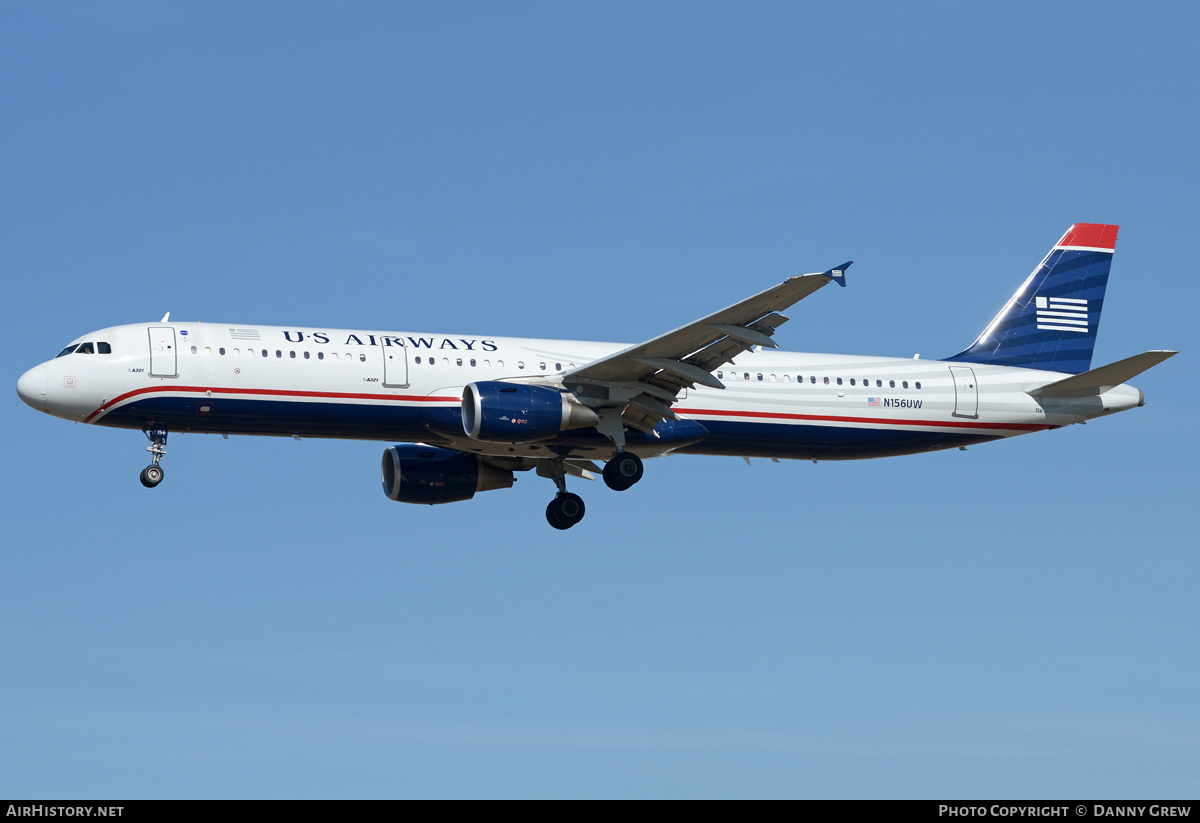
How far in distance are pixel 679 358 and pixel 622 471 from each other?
359 cm

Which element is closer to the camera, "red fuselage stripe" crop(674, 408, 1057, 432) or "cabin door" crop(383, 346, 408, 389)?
"cabin door" crop(383, 346, 408, 389)

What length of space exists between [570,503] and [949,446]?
10497mm

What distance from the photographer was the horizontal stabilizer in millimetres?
36562

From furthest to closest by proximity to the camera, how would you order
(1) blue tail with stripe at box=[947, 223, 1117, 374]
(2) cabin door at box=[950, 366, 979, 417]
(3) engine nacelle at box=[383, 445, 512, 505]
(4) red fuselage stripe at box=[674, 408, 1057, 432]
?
1. (1) blue tail with stripe at box=[947, 223, 1117, 374]
2. (3) engine nacelle at box=[383, 445, 512, 505]
3. (2) cabin door at box=[950, 366, 979, 417]
4. (4) red fuselage stripe at box=[674, 408, 1057, 432]

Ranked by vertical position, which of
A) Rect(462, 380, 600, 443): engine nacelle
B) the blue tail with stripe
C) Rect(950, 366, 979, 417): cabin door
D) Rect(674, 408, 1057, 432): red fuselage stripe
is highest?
the blue tail with stripe

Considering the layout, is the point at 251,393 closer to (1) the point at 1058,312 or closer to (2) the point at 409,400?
(2) the point at 409,400

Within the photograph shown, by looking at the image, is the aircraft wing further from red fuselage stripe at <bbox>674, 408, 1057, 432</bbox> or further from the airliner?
red fuselage stripe at <bbox>674, 408, 1057, 432</bbox>

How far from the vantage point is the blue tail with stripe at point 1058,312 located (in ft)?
139

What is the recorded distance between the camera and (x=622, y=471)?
36906 millimetres

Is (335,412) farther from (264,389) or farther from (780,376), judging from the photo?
(780,376)

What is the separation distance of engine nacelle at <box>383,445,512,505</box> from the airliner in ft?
0.13

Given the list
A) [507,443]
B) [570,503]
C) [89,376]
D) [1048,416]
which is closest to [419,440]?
[507,443]

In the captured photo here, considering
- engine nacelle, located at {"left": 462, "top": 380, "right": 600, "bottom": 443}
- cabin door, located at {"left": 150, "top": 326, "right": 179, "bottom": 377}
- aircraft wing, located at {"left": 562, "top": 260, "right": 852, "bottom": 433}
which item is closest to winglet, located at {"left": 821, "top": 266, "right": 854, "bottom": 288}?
aircraft wing, located at {"left": 562, "top": 260, "right": 852, "bottom": 433}

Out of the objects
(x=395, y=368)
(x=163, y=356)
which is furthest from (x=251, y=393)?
(x=395, y=368)
